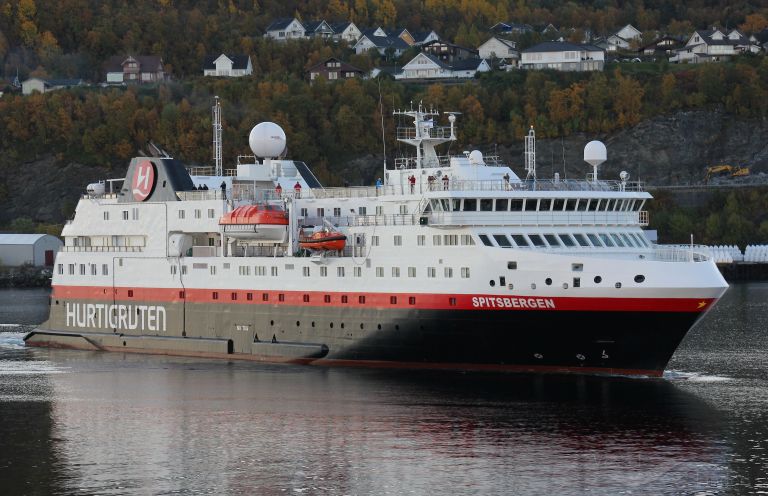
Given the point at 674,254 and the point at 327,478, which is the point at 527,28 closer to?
the point at 674,254

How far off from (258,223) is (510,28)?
117 meters

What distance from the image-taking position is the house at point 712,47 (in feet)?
472

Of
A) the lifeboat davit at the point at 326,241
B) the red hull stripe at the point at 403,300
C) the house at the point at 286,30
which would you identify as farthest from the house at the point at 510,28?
the lifeboat davit at the point at 326,241

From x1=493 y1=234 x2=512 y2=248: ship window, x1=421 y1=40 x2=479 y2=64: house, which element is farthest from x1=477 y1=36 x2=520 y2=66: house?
x1=493 y1=234 x2=512 y2=248: ship window

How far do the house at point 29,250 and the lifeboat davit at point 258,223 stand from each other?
60.9 meters

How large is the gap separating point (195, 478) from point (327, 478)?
10.9 ft

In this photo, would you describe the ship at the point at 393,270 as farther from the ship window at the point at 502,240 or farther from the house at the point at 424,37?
the house at the point at 424,37

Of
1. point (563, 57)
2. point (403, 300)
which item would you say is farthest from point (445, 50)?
point (403, 300)

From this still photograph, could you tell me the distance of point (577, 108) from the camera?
124 meters

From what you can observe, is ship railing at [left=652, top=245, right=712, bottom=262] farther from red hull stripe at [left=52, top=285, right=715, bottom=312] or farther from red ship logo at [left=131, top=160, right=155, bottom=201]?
red ship logo at [left=131, top=160, right=155, bottom=201]

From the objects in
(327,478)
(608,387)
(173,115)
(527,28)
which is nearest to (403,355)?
(608,387)

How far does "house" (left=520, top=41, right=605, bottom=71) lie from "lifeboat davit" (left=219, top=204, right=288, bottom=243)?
87176mm

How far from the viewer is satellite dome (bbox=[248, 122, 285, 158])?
187ft

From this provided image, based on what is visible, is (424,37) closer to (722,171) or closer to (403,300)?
(722,171)
